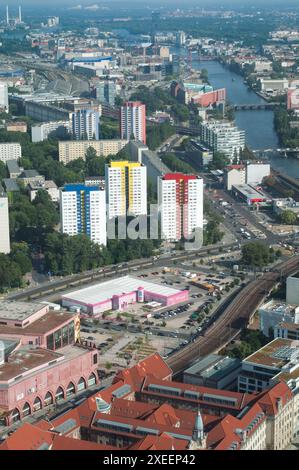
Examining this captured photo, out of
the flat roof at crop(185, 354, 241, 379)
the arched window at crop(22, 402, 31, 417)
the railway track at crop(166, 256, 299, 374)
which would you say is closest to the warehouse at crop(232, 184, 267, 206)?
the railway track at crop(166, 256, 299, 374)

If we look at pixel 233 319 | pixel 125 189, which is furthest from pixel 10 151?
pixel 233 319

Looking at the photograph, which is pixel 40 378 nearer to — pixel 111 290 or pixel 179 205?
pixel 111 290

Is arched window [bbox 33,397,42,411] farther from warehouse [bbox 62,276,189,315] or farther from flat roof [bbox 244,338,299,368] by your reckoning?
warehouse [bbox 62,276,189,315]

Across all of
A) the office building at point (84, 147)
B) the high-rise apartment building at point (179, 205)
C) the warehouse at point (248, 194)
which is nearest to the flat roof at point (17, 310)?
the high-rise apartment building at point (179, 205)

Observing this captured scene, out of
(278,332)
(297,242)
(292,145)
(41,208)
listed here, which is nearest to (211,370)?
(278,332)

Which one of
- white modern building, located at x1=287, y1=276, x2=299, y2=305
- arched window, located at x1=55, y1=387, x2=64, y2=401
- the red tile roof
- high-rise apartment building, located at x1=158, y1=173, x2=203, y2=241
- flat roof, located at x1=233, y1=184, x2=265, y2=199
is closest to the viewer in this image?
the red tile roof

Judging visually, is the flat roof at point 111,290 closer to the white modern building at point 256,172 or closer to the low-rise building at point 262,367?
the low-rise building at point 262,367
